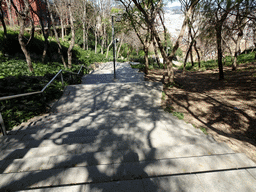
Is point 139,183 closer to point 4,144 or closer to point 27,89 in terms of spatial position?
point 4,144

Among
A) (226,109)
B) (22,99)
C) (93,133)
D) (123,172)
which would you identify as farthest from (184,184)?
(22,99)

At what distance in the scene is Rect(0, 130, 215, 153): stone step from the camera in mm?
2455

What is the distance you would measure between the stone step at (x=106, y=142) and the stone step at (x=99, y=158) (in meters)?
0.27

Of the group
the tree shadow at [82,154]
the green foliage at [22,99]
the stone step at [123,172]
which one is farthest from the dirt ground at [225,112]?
the green foliage at [22,99]

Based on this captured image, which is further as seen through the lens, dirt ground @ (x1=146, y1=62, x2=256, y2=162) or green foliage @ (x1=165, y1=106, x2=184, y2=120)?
green foliage @ (x1=165, y1=106, x2=184, y2=120)

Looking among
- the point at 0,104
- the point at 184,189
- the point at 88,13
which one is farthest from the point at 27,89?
the point at 88,13

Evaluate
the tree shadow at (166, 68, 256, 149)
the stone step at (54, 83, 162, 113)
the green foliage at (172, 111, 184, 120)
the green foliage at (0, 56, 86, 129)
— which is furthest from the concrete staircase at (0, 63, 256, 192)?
the stone step at (54, 83, 162, 113)

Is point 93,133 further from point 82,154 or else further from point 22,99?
point 22,99

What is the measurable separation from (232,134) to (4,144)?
5283 mm

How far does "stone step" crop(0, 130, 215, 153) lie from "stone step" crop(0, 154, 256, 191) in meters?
0.61

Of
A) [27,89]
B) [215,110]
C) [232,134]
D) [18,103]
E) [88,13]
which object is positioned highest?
[88,13]

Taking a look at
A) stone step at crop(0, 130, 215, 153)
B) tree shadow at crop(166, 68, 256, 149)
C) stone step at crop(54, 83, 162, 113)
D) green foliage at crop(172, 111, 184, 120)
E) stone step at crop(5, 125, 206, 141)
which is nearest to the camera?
stone step at crop(0, 130, 215, 153)

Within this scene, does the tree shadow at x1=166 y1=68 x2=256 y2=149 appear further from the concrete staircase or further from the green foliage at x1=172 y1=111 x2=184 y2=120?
the concrete staircase

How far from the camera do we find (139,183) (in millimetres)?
1550
